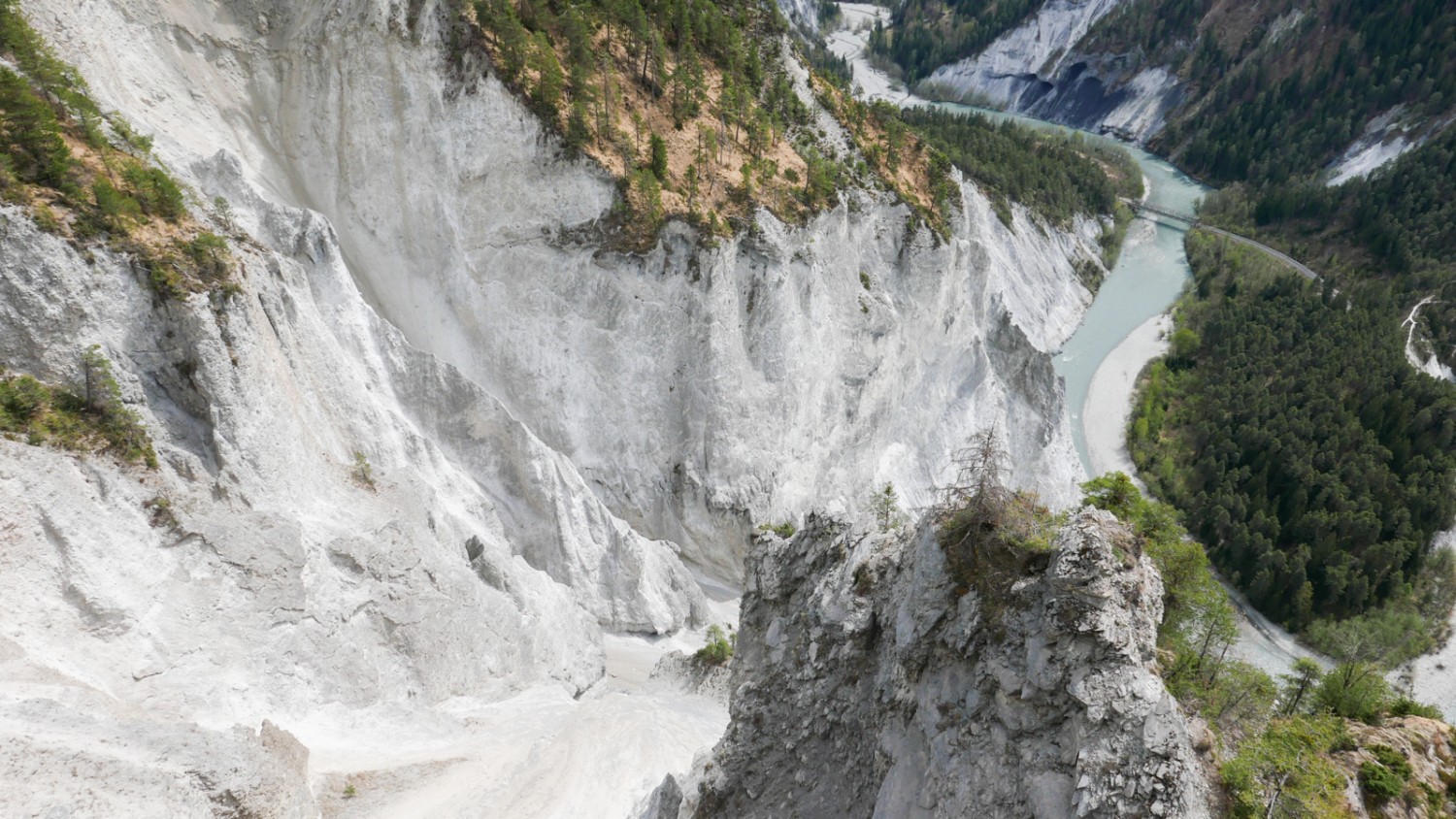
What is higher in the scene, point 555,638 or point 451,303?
point 451,303

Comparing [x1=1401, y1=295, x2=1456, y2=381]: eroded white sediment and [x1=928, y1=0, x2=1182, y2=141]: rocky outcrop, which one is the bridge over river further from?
[x1=928, y1=0, x2=1182, y2=141]: rocky outcrop

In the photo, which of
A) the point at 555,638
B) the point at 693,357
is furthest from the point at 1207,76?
the point at 555,638

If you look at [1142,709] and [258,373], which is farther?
[258,373]

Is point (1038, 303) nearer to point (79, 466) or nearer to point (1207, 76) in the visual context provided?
point (79, 466)

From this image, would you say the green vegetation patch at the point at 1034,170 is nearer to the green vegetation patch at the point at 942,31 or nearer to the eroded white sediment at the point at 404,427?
the eroded white sediment at the point at 404,427

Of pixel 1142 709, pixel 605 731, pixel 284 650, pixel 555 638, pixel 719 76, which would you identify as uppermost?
pixel 719 76

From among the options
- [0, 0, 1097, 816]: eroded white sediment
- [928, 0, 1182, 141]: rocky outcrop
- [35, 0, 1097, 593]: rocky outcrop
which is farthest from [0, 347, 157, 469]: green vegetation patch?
[928, 0, 1182, 141]: rocky outcrop

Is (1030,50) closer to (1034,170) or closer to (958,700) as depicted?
(1034,170)
